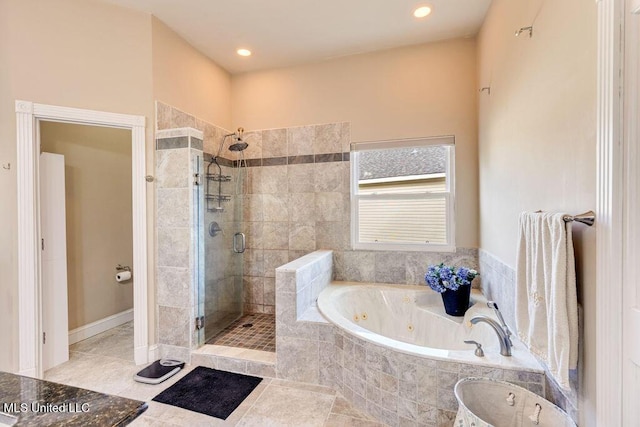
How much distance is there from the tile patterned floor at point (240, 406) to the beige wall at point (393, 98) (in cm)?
194

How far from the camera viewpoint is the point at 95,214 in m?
3.21

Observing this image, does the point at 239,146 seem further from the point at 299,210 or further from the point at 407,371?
the point at 407,371

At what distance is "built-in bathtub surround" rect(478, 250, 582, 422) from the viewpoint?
49.7 inches

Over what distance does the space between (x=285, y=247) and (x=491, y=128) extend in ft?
7.79

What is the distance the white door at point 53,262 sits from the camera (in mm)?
2438

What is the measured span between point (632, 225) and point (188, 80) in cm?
343

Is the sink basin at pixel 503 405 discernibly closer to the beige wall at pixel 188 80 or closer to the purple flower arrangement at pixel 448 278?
the purple flower arrangement at pixel 448 278

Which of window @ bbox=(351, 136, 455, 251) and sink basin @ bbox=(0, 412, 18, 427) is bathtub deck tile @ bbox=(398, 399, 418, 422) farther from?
sink basin @ bbox=(0, 412, 18, 427)

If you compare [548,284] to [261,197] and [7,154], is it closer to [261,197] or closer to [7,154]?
[261,197]

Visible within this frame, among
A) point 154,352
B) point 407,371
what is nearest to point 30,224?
point 154,352

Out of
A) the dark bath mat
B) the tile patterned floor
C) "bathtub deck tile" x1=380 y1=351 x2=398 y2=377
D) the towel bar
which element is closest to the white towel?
the towel bar

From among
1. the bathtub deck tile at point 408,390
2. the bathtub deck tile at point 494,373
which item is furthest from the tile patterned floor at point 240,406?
the bathtub deck tile at point 494,373

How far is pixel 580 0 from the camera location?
121 cm

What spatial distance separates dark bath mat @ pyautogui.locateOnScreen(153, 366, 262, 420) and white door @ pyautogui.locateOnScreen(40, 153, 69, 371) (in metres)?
1.20
